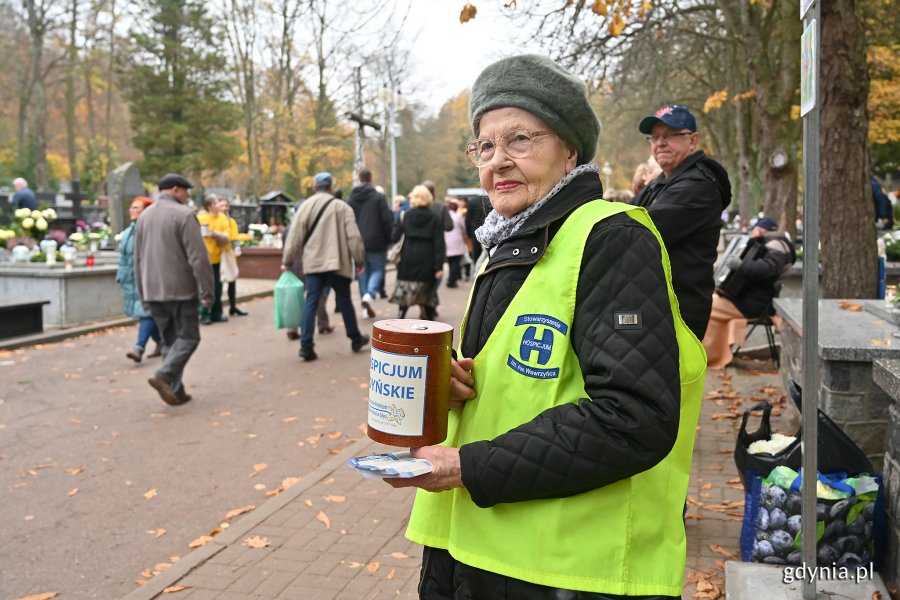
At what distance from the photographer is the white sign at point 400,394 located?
178cm

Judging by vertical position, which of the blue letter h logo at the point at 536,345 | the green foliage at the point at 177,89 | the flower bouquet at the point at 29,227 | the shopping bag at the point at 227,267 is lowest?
the shopping bag at the point at 227,267

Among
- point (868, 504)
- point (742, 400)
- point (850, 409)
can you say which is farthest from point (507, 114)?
point (742, 400)

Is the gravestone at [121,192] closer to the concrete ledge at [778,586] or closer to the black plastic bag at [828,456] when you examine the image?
the black plastic bag at [828,456]

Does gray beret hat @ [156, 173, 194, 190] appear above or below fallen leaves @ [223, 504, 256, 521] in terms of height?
above

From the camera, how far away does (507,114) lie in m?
1.90

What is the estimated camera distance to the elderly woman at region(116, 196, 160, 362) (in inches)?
396

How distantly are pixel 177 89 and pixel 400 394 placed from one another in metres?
40.9

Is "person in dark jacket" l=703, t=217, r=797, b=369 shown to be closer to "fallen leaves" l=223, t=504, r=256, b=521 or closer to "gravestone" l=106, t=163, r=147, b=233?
"fallen leaves" l=223, t=504, r=256, b=521

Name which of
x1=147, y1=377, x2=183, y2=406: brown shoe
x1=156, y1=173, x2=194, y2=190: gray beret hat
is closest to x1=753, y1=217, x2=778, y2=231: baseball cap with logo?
x1=156, y1=173, x2=194, y2=190: gray beret hat

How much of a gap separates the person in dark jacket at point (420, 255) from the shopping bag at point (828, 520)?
26.9 ft

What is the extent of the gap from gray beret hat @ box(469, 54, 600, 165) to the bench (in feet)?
35.9

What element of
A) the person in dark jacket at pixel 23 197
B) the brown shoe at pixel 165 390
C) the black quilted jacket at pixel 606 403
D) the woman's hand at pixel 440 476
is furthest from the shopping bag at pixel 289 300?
the person in dark jacket at pixel 23 197

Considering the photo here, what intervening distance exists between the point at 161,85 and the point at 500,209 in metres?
40.8

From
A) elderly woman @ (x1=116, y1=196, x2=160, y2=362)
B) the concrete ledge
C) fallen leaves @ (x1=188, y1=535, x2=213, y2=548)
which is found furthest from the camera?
elderly woman @ (x1=116, y1=196, x2=160, y2=362)
